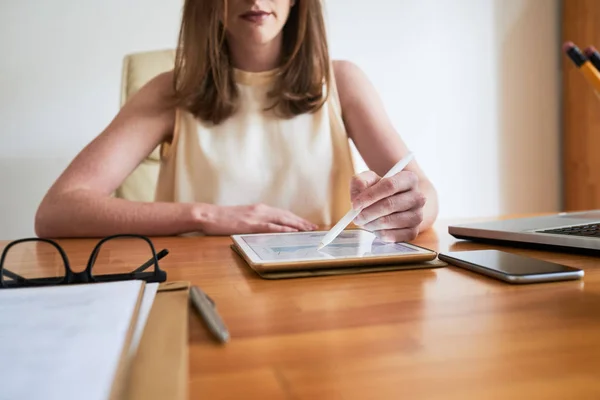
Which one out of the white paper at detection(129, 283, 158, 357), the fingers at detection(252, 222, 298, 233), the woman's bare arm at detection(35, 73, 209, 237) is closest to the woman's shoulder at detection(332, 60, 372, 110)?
the woman's bare arm at detection(35, 73, 209, 237)

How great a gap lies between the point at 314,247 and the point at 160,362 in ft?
1.06

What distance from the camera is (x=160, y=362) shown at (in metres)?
0.22

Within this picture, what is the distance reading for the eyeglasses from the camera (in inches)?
16.7

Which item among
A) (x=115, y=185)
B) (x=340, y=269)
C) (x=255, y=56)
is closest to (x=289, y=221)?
(x=340, y=269)

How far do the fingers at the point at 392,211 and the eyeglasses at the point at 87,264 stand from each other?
24cm

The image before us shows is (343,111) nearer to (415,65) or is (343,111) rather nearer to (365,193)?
(365,193)

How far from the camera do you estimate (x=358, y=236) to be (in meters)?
0.63

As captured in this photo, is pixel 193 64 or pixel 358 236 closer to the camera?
pixel 358 236

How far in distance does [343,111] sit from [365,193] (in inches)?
26.0

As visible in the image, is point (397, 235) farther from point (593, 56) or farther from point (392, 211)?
point (593, 56)

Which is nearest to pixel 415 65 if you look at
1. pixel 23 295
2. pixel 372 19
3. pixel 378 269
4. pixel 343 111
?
pixel 372 19

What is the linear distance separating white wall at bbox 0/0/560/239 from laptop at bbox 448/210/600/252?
1.43 meters

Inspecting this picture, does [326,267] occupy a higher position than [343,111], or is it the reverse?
[343,111]

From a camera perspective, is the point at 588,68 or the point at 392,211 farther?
the point at 588,68
